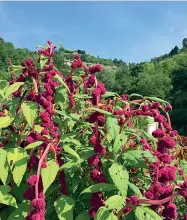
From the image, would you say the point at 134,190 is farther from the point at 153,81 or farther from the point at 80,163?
the point at 153,81

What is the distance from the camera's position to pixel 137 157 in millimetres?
1540

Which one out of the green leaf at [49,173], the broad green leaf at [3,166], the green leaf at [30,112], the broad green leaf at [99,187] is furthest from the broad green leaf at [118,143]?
the broad green leaf at [3,166]

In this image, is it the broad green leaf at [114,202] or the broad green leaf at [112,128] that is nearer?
the broad green leaf at [114,202]

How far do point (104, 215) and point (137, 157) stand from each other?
0.29 meters

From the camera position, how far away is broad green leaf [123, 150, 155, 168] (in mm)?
1541

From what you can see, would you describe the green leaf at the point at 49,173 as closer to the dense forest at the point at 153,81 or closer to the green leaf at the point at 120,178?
the green leaf at the point at 120,178

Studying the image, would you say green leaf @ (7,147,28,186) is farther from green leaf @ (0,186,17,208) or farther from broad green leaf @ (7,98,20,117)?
broad green leaf @ (7,98,20,117)

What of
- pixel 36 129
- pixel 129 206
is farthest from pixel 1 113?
pixel 129 206

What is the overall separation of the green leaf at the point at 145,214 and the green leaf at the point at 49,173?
0.33 meters


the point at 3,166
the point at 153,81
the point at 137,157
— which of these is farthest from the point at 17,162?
the point at 153,81

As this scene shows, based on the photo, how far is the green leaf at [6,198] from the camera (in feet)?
4.95

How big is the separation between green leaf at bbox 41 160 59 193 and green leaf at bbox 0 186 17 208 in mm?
218

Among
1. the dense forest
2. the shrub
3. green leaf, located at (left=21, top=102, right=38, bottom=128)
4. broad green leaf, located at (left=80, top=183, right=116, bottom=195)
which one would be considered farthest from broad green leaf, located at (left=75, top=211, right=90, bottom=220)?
the dense forest

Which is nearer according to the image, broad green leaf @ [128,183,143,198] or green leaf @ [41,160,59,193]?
green leaf @ [41,160,59,193]
